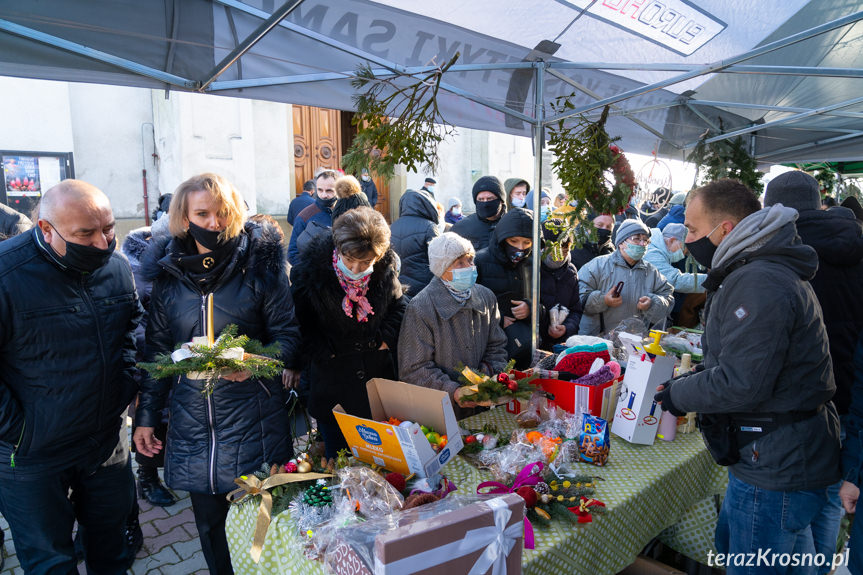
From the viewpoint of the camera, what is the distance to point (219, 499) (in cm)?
228

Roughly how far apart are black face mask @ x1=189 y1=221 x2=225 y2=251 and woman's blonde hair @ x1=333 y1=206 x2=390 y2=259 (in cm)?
Answer: 55

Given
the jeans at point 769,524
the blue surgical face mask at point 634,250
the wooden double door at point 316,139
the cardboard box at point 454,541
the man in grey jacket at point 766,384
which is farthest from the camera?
the wooden double door at point 316,139

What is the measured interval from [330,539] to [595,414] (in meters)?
1.49

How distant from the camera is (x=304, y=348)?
2.74m

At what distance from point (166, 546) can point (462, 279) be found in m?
2.36

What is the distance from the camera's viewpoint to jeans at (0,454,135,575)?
2.15 meters

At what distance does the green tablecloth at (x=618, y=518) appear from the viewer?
1687 mm

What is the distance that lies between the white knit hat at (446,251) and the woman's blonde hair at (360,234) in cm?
33

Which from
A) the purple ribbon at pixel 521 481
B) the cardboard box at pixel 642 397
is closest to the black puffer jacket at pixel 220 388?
the purple ribbon at pixel 521 481

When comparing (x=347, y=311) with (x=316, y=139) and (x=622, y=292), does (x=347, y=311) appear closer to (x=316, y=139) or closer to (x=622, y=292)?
(x=622, y=292)

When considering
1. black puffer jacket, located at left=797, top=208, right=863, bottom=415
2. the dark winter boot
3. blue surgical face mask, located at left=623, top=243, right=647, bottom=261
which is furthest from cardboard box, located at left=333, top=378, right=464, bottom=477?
blue surgical face mask, located at left=623, top=243, right=647, bottom=261

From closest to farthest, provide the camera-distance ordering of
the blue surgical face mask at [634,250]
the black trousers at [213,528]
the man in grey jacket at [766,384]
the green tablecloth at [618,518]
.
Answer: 1. the green tablecloth at [618,518]
2. the man in grey jacket at [766,384]
3. the black trousers at [213,528]
4. the blue surgical face mask at [634,250]

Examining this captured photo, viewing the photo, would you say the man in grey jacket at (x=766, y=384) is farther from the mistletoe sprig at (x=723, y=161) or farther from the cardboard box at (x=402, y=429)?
the mistletoe sprig at (x=723, y=161)

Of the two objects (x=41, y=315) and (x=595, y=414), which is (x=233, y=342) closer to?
(x=41, y=315)
